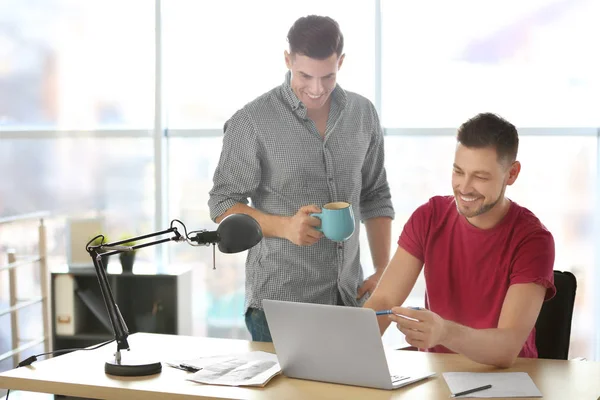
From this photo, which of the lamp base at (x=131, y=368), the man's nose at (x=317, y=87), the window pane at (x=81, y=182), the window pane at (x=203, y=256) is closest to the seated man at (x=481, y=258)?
the man's nose at (x=317, y=87)

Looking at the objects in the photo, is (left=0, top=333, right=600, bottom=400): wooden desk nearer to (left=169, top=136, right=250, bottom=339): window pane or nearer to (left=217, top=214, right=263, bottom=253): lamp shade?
(left=217, top=214, right=263, bottom=253): lamp shade

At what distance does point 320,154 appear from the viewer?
279 centimetres

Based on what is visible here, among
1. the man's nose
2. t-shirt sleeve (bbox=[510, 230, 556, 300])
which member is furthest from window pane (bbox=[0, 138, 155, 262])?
t-shirt sleeve (bbox=[510, 230, 556, 300])

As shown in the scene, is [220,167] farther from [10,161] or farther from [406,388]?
[10,161]

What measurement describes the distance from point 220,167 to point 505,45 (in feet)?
6.72

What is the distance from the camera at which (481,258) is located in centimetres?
246

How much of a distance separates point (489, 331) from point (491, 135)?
540 mm

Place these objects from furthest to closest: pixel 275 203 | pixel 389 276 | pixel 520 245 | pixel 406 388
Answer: pixel 275 203 → pixel 389 276 → pixel 520 245 → pixel 406 388

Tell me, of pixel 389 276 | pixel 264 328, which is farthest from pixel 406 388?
pixel 264 328

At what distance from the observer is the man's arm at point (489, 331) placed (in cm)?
210

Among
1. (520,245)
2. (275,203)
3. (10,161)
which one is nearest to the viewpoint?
(520,245)

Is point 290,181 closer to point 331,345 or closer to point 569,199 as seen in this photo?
point 331,345

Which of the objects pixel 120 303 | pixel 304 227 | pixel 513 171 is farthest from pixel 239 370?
pixel 120 303

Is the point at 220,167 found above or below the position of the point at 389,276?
above
